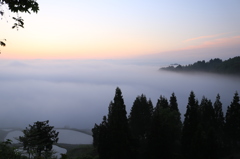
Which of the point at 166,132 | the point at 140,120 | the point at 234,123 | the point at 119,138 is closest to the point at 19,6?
the point at 119,138

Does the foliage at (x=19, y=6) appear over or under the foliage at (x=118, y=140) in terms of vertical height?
over

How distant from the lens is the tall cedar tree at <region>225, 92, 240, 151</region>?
38594mm

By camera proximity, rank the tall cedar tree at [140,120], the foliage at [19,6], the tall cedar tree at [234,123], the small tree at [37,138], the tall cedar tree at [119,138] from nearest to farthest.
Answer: the foliage at [19,6] < the tall cedar tree at [119,138] < the small tree at [37,138] < the tall cedar tree at [234,123] < the tall cedar tree at [140,120]

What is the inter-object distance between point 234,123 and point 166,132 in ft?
60.3

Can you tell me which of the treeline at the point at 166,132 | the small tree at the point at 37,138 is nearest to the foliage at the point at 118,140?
the treeline at the point at 166,132

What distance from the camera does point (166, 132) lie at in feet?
105

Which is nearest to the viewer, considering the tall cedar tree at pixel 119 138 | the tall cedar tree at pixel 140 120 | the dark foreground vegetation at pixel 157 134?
the tall cedar tree at pixel 119 138

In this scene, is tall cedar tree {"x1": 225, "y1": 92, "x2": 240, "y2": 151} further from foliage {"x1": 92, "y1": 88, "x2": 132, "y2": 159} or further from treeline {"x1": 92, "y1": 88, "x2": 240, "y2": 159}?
foliage {"x1": 92, "y1": 88, "x2": 132, "y2": 159}

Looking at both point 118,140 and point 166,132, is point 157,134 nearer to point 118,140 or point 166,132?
point 166,132

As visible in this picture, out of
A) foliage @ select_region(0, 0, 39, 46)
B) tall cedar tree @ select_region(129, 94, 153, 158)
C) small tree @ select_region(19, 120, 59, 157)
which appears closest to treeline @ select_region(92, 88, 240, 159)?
tall cedar tree @ select_region(129, 94, 153, 158)

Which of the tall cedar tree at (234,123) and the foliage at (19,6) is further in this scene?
the tall cedar tree at (234,123)

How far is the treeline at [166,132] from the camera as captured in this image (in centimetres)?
2769

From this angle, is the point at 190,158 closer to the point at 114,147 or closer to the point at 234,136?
the point at 114,147

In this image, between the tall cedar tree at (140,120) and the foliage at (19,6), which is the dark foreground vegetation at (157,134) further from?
the foliage at (19,6)
